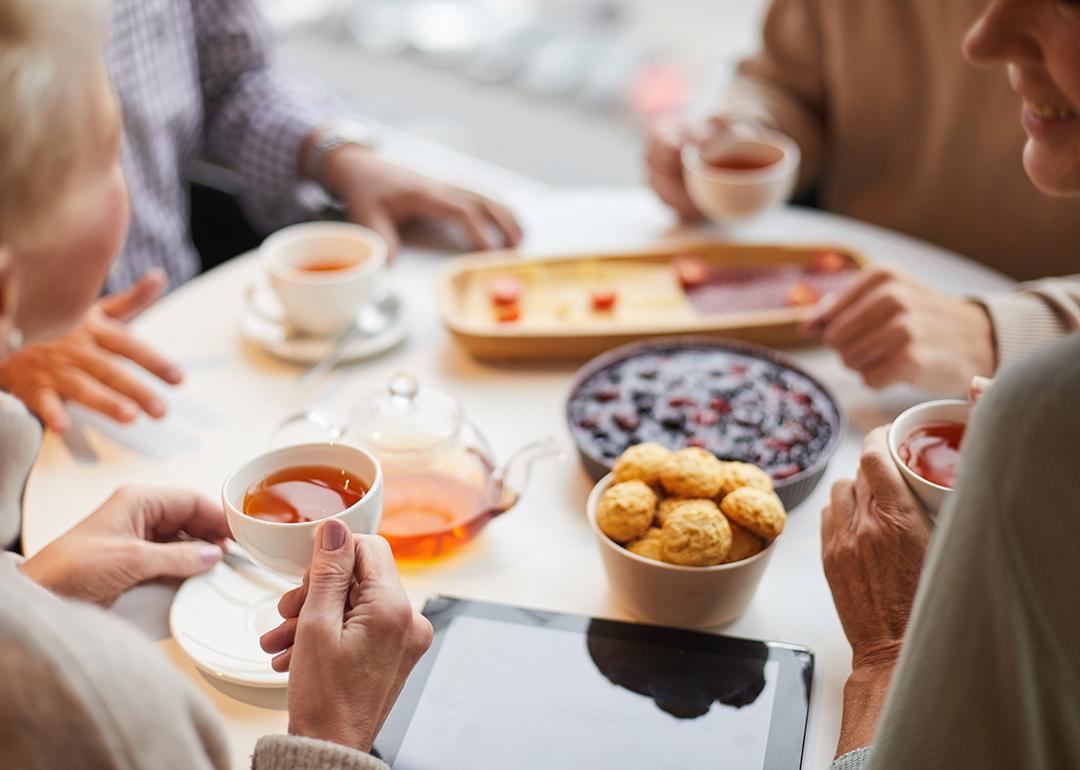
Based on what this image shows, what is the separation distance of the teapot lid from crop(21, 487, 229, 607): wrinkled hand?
197 mm

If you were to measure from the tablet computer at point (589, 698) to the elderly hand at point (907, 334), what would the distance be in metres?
0.50

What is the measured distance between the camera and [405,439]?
48.1 inches

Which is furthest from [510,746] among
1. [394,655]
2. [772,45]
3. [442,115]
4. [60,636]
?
[442,115]

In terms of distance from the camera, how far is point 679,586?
104 cm

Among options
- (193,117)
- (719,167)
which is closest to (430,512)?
(719,167)

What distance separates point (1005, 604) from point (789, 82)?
164cm

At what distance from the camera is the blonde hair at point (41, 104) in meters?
0.67

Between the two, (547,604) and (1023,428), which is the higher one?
(1023,428)

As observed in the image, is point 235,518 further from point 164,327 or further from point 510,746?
point 164,327

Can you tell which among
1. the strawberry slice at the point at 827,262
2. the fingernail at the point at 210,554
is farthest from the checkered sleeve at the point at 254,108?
the fingernail at the point at 210,554

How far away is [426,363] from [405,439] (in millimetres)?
350

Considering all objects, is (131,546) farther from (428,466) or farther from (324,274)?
(324,274)

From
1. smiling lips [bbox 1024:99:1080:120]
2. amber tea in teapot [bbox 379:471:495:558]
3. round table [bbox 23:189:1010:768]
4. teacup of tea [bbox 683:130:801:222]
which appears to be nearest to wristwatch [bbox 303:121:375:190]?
round table [bbox 23:189:1010:768]

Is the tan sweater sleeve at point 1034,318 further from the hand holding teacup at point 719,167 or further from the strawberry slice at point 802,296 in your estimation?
the hand holding teacup at point 719,167
